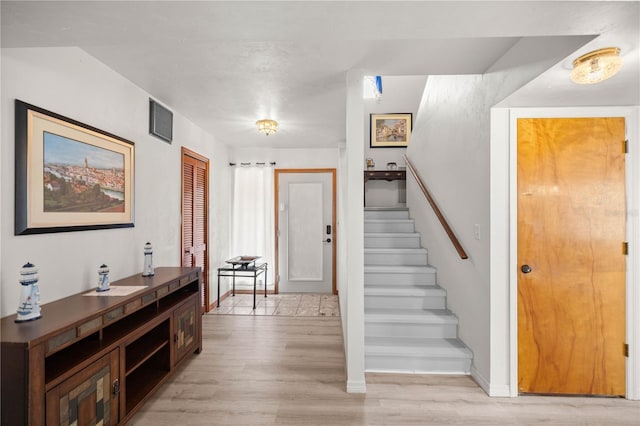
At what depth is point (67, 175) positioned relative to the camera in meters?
2.01

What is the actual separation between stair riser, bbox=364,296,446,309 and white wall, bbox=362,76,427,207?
2.49 meters

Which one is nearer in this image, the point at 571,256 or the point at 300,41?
the point at 300,41

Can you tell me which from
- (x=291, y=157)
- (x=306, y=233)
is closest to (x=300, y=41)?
(x=291, y=157)

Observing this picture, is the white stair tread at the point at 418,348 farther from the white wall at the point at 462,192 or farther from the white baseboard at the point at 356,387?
the white baseboard at the point at 356,387

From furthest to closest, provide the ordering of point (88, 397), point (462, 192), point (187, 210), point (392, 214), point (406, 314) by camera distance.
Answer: point (392, 214), point (187, 210), point (406, 314), point (462, 192), point (88, 397)

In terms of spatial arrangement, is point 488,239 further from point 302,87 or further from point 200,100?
point 200,100

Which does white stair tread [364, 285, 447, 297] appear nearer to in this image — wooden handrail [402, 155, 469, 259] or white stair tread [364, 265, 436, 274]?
white stair tread [364, 265, 436, 274]

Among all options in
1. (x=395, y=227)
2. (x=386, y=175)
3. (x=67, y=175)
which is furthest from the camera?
(x=386, y=175)

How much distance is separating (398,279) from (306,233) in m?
2.30

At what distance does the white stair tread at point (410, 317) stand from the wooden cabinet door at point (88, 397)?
1.90 metres

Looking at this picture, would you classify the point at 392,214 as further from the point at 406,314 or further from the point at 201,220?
the point at 201,220

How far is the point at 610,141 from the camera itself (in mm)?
2299

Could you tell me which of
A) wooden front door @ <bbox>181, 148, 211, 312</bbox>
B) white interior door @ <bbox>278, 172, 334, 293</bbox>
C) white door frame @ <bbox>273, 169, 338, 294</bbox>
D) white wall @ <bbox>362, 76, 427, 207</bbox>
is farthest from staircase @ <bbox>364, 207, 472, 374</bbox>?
wooden front door @ <bbox>181, 148, 211, 312</bbox>

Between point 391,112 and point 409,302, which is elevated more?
point 391,112
